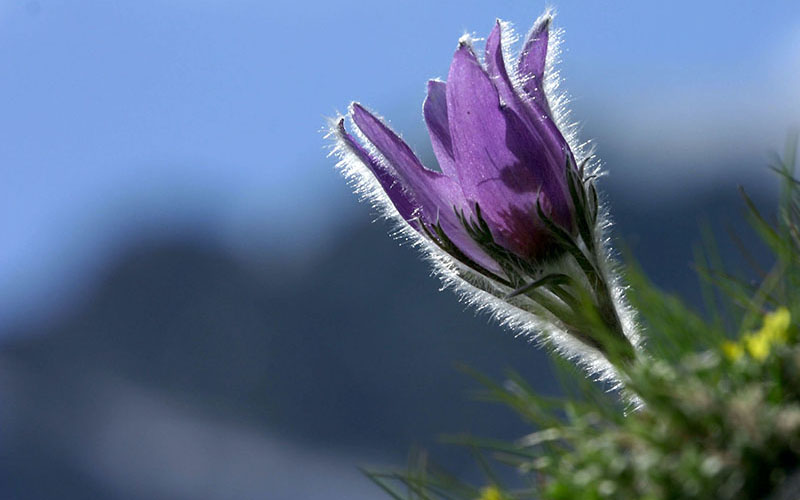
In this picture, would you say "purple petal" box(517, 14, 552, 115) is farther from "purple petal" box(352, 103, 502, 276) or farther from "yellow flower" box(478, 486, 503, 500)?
"yellow flower" box(478, 486, 503, 500)

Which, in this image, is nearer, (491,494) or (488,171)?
(491,494)

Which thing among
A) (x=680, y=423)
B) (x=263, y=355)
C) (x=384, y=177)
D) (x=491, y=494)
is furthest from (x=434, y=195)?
(x=263, y=355)

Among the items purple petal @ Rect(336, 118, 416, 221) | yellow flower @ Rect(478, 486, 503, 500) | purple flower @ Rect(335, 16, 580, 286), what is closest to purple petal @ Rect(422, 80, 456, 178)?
purple flower @ Rect(335, 16, 580, 286)

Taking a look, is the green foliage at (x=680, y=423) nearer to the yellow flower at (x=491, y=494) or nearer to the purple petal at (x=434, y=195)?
the yellow flower at (x=491, y=494)

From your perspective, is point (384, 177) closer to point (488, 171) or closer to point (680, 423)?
point (488, 171)

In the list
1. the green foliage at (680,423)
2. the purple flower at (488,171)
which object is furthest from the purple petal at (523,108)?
the green foliage at (680,423)

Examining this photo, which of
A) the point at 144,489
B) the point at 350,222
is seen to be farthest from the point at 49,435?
the point at 350,222
